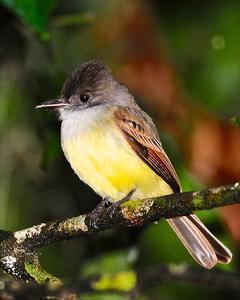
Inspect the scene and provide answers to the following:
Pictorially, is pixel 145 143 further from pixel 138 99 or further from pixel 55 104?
pixel 138 99

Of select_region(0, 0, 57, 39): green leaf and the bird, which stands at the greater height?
select_region(0, 0, 57, 39): green leaf

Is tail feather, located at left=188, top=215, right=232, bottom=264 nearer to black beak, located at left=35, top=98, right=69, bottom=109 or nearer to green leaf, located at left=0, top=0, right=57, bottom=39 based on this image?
black beak, located at left=35, top=98, right=69, bottom=109

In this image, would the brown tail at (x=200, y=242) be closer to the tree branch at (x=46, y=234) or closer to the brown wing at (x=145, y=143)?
the brown wing at (x=145, y=143)

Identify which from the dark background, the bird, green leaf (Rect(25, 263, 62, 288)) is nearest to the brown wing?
the bird

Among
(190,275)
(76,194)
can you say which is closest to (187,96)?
(76,194)

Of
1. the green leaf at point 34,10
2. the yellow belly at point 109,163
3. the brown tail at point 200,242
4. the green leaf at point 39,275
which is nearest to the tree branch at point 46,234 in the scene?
the green leaf at point 39,275

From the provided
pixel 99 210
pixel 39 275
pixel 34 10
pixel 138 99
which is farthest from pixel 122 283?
pixel 138 99

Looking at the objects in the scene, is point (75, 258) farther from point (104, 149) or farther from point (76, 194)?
point (104, 149)
